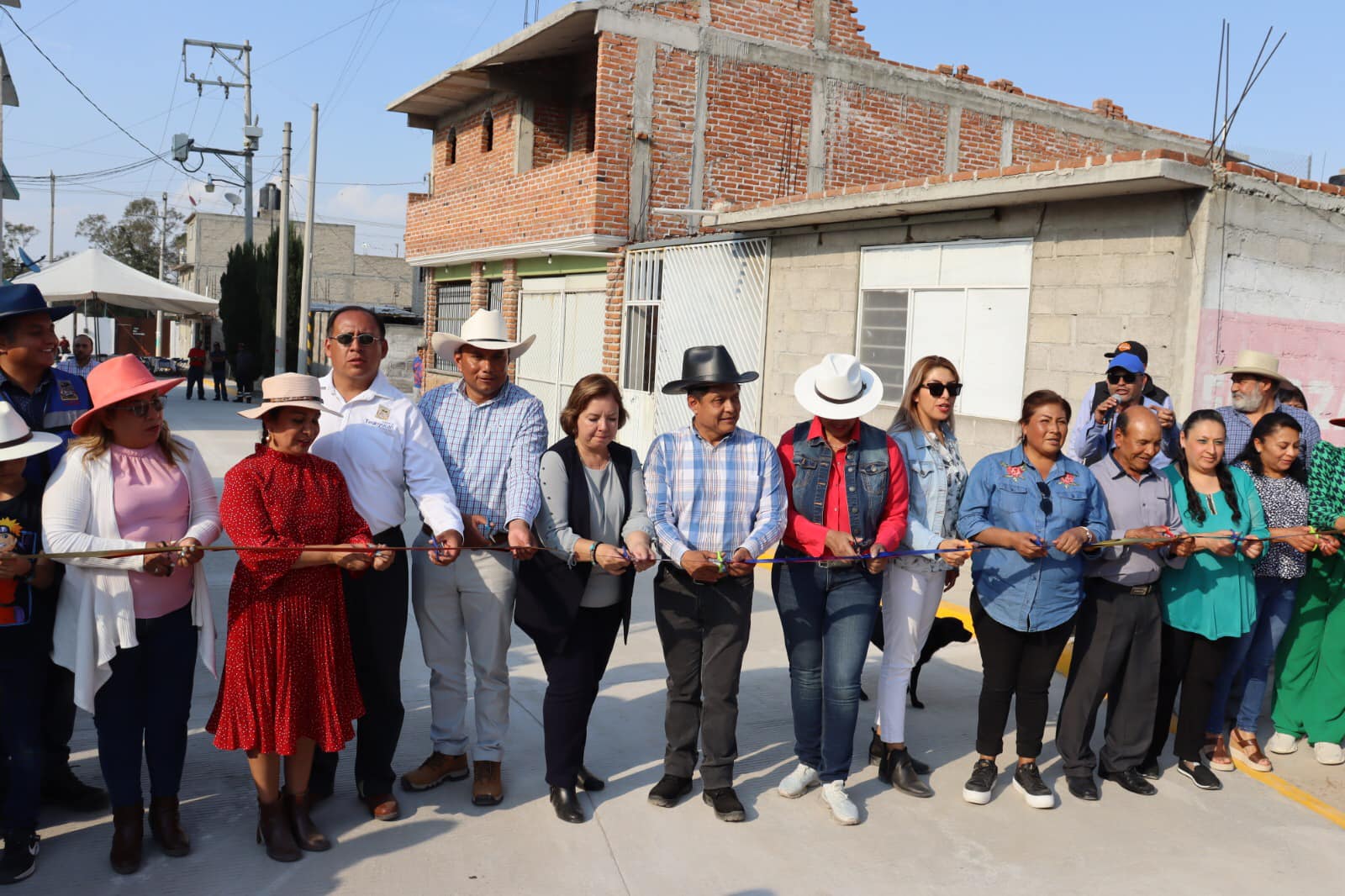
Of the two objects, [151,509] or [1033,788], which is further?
[1033,788]

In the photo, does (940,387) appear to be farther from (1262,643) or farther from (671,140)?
(671,140)

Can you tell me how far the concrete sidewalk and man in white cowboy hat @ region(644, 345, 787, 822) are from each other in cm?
29

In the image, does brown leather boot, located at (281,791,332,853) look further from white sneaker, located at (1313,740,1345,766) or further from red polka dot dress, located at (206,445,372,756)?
white sneaker, located at (1313,740,1345,766)

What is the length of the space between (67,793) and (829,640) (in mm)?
3213

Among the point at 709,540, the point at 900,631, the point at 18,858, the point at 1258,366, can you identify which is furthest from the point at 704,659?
the point at 1258,366

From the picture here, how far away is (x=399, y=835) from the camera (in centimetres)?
416

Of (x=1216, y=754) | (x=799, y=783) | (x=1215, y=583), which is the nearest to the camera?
(x=799, y=783)

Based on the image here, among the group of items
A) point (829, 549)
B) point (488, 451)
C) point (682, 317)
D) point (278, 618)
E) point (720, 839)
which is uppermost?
point (682, 317)

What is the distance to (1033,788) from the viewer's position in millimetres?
4707

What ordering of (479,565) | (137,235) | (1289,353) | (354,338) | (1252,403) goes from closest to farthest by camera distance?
(354,338) → (479,565) → (1252,403) → (1289,353) → (137,235)

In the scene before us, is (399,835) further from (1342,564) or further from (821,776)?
(1342,564)

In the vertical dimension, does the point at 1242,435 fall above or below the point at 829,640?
above

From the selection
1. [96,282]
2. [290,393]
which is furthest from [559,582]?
[96,282]

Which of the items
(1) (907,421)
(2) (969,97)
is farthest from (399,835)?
(2) (969,97)
